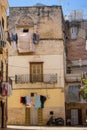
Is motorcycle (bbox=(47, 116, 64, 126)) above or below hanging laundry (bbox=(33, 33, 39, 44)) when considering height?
below

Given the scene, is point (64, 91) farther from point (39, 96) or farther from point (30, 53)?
point (30, 53)

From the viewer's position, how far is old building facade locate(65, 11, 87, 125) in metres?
42.4

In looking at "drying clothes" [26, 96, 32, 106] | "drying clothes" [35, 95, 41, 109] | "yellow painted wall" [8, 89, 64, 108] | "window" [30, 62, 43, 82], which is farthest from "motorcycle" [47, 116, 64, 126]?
"window" [30, 62, 43, 82]

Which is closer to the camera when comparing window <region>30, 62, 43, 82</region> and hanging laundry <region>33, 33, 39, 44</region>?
window <region>30, 62, 43, 82</region>

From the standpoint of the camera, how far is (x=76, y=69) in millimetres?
48094

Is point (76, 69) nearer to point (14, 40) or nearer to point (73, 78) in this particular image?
point (73, 78)

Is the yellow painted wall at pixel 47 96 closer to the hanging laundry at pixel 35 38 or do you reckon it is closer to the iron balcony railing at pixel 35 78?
the iron balcony railing at pixel 35 78

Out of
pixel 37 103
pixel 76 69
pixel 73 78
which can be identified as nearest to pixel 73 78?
pixel 73 78

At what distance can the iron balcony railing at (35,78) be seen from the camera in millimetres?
40453

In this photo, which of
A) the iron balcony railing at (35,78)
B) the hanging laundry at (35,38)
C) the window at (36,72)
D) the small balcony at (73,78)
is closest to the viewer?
the iron balcony railing at (35,78)

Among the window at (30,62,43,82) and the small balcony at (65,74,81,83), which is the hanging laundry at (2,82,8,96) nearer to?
the window at (30,62,43,82)

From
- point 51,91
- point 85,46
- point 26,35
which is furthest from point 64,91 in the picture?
point 85,46

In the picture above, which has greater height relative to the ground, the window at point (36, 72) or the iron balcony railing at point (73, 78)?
the window at point (36, 72)

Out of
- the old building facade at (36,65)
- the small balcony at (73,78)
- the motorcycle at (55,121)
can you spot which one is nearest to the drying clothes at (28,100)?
the old building facade at (36,65)
